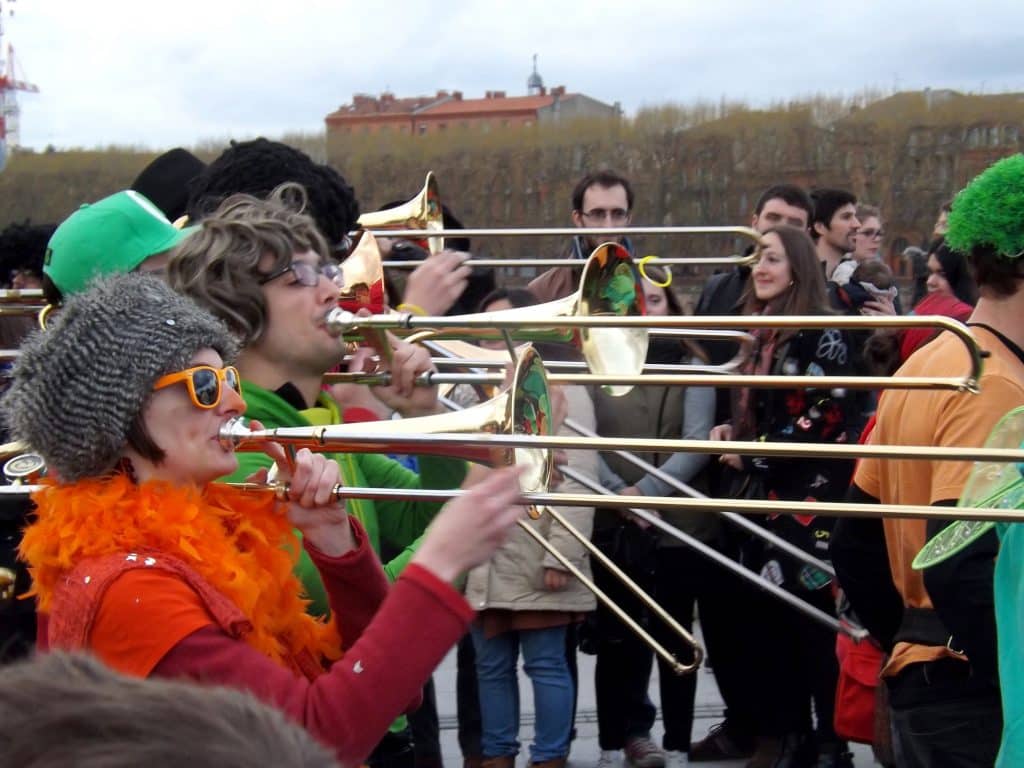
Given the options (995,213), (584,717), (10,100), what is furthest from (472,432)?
(10,100)

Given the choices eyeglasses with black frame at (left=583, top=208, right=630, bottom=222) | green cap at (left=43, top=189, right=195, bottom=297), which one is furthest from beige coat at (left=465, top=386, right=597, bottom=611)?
green cap at (left=43, top=189, right=195, bottom=297)

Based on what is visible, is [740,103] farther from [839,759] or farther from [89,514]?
[89,514]

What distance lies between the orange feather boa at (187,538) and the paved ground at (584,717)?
2927 mm

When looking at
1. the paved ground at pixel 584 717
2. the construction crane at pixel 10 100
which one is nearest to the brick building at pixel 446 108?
the construction crane at pixel 10 100

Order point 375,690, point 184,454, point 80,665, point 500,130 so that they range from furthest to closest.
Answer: point 500,130 → point 184,454 → point 375,690 → point 80,665

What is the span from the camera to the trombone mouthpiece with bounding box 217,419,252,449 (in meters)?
1.89

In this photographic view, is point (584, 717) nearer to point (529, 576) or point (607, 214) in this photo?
point (529, 576)

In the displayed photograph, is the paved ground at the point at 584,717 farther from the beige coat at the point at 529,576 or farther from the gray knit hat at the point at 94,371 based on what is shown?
the gray knit hat at the point at 94,371

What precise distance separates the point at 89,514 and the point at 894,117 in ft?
51.6

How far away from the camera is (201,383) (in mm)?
1862

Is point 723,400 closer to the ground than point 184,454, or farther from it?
closer to the ground

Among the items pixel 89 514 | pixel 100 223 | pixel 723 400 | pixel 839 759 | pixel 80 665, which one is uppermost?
pixel 100 223

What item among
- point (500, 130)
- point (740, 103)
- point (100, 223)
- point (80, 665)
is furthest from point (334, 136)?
point (80, 665)

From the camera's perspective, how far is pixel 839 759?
4.52m
